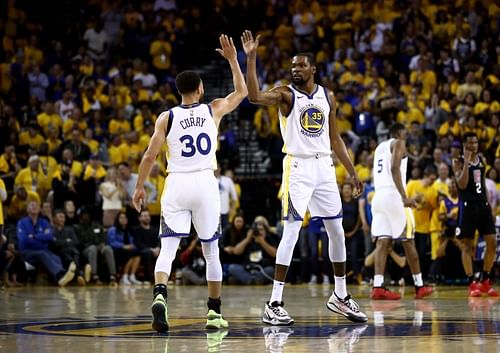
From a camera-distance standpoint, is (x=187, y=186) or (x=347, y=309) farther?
(x=347, y=309)

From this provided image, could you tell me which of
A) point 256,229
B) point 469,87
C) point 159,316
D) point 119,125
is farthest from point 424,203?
point 159,316

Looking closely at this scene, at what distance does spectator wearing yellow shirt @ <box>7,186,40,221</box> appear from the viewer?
1948 centimetres

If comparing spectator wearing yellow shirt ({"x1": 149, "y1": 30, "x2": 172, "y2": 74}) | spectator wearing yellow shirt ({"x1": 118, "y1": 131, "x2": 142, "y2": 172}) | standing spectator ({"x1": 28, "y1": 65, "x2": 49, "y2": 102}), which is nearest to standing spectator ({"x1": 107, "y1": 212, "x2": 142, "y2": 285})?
spectator wearing yellow shirt ({"x1": 118, "y1": 131, "x2": 142, "y2": 172})

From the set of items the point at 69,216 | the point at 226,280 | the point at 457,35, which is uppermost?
the point at 457,35

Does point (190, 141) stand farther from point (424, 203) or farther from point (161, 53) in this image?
point (161, 53)

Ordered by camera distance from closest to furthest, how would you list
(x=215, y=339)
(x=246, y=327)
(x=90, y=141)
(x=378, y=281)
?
1. (x=215, y=339)
2. (x=246, y=327)
3. (x=378, y=281)
4. (x=90, y=141)

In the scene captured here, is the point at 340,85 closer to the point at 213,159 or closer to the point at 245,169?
the point at 245,169

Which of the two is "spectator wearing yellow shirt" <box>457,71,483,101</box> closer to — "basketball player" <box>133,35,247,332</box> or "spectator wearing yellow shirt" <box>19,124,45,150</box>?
"spectator wearing yellow shirt" <box>19,124,45,150</box>

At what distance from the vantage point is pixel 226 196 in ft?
65.7

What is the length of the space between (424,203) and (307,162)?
341 inches

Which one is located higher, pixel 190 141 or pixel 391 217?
pixel 190 141

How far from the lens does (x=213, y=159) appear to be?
9320 mm

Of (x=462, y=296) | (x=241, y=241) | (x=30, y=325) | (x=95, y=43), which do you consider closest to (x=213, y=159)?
(x=30, y=325)

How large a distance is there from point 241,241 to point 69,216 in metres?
3.31
